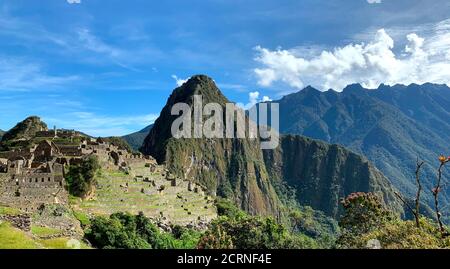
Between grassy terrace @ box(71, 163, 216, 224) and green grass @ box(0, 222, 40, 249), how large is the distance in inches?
736

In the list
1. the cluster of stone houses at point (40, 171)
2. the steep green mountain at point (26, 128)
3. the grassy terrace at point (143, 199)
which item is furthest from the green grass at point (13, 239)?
the steep green mountain at point (26, 128)

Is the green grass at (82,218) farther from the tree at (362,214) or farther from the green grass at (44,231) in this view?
the tree at (362,214)

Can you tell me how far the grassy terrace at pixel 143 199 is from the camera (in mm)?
48125

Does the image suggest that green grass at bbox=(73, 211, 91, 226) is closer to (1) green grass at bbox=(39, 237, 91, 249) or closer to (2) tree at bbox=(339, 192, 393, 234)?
(1) green grass at bbox=(39, 237, 91, 249)

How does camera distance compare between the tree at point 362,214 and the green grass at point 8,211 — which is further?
the tree at point 362,214

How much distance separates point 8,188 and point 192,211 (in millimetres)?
31968

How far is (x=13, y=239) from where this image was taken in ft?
74.2

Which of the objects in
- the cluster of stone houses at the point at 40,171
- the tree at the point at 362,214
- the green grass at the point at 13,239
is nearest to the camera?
the green grass at the point at 13,239

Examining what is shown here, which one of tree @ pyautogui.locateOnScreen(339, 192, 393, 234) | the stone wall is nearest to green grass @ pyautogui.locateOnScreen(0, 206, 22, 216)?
the stone wall

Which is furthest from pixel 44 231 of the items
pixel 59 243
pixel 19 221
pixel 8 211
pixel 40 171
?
pixel 40 171

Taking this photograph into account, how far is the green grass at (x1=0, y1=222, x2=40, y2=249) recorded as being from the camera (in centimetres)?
2161

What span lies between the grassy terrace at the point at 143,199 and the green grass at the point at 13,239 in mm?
18683

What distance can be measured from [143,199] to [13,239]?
108 feet
